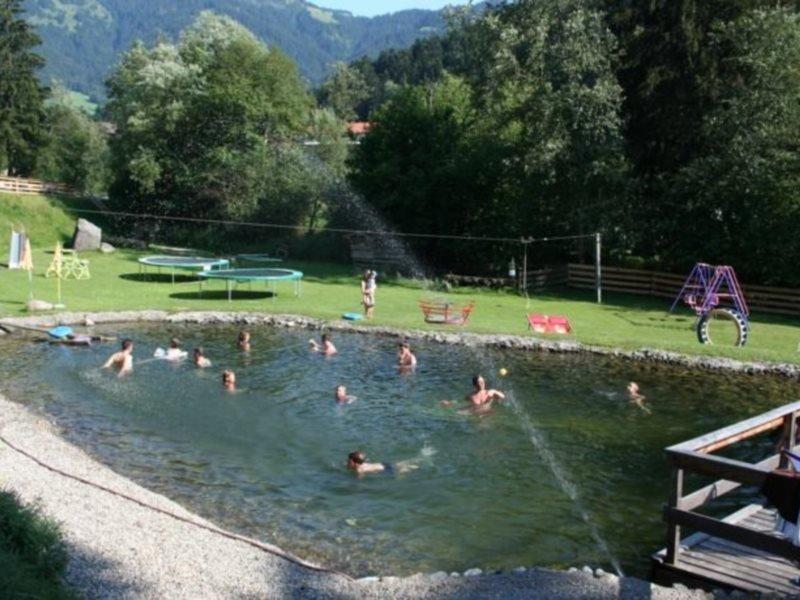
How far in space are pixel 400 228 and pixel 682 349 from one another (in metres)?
23.3

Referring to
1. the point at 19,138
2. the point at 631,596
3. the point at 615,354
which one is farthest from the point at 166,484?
the point at 19,138

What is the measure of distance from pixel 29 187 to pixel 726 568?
57.7 meters

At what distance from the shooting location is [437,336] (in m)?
27.3

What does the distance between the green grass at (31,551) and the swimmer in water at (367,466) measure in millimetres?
6377

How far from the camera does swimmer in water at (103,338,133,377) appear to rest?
22328mm

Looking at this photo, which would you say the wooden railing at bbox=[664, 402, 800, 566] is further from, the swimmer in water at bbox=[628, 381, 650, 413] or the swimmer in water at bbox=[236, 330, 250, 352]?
the swimmer in water at bbox=[236, 330, 250, 352]

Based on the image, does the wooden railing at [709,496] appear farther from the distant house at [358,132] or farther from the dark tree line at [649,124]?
the distant house at [358,132]

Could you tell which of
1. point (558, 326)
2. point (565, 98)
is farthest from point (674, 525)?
point (565, 98)

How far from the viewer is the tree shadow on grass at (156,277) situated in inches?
1533

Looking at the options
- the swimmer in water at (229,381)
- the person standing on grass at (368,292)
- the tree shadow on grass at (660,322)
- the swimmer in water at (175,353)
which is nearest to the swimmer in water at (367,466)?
the swimmer in water at (229,381)

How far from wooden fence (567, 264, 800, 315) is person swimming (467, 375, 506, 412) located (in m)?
20.7

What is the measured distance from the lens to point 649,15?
39281 mm

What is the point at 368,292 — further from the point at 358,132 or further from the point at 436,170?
the point at 358,132

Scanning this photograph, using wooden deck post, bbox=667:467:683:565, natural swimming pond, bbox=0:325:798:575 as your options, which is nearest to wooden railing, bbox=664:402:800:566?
wooden deck post, bbox=667:467:683:565
